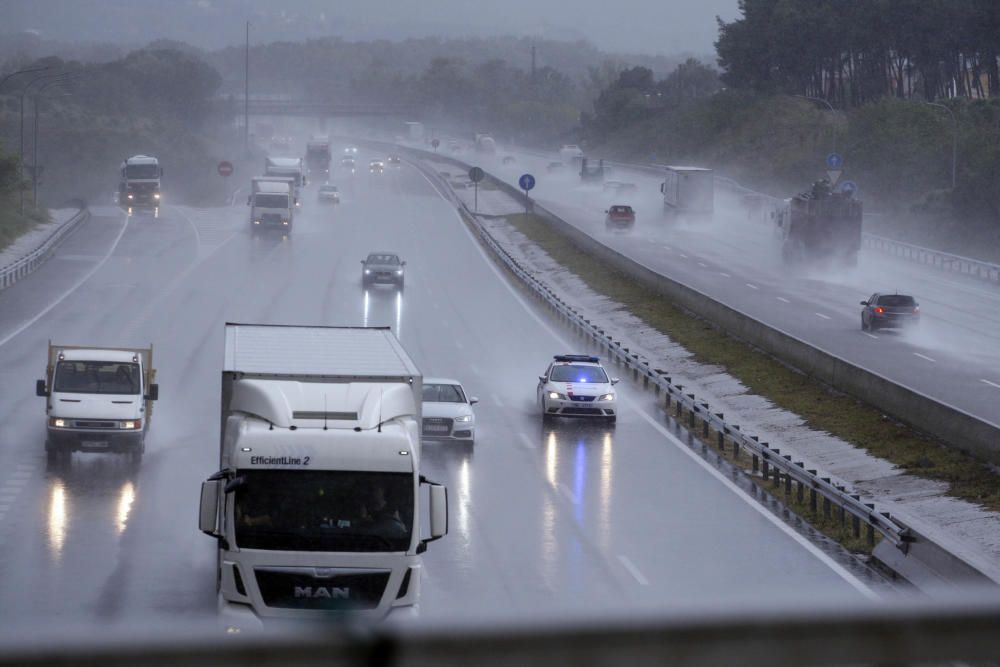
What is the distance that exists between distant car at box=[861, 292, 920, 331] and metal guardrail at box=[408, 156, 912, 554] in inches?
346

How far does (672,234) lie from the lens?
89750 mm

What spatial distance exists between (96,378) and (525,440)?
9509 mm

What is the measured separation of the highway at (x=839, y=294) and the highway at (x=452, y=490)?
1193 millimetres

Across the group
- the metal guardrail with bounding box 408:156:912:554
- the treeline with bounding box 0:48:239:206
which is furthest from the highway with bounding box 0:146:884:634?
the treeline with bounding box 0:48:239:206

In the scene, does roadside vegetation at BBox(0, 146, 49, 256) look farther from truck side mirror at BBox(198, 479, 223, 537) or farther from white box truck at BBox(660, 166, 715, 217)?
truck side mirror at BBox(198, 479, 223, 537)

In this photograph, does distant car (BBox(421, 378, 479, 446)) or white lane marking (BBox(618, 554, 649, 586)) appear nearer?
white lane marking (BBox(618, 554, 649, 586))

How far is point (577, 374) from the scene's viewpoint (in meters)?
35.6

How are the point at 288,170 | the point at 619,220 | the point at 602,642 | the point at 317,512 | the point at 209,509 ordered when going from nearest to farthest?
the point at 602,642
the point at 317,512
the point at 209,509
the point at 619,220
the point at 288,170

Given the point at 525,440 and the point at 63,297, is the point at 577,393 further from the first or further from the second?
the point at 63,297

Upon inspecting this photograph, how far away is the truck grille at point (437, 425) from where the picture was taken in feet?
99.7

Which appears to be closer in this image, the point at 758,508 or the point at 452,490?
the point at 758,508

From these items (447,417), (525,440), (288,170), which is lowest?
(525,440)

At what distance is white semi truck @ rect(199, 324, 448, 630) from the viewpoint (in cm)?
1370

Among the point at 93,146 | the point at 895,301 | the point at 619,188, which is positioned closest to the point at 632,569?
the point at 895,301
